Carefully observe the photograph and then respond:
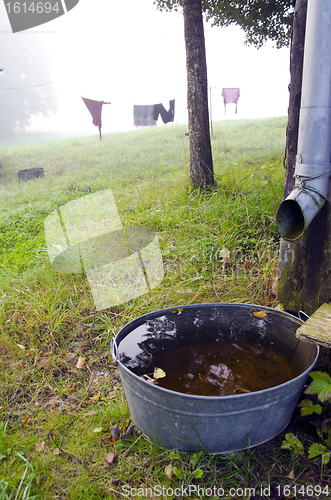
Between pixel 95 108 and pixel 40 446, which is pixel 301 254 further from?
pixel 95 108

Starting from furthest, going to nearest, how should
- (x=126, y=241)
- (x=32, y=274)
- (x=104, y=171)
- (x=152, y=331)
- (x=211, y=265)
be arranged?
1. (x=104, y=171)
2. (x=126, y=241)
3. (x=32, y=274)
4. (x=211, y=265)
5. (x=152, y=331)

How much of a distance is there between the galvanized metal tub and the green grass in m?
0.13

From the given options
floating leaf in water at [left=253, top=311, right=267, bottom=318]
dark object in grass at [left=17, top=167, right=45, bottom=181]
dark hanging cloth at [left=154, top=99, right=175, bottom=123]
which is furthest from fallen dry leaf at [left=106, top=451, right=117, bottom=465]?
dark hanging cloth at [left=154, top=99, right=175, bottom=123]

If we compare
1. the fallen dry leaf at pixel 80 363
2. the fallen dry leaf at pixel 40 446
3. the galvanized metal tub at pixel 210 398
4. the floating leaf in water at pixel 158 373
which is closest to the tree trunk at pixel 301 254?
the galvanized metal tub at pixel 210 398

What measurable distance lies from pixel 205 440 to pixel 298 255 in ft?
3.58

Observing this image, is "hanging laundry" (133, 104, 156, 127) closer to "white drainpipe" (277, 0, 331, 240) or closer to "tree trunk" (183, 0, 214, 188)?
"tree trunk" (183, 0, 214, 188)

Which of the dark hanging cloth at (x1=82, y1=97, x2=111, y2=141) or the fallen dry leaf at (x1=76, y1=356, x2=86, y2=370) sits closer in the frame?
the fallen dry leaf at (x1=76, y1=356, x2=86, y2=370)

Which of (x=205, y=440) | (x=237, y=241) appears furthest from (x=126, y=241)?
(x=205, y=440)

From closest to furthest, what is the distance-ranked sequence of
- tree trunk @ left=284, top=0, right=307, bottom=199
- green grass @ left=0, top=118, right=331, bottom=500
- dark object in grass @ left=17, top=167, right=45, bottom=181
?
green grass @ left=0, top=118, right=331, bottom=500, tree trunk @ left=284, top=0, right=307, bottom=199, dark object in grass @ left=17, top=167, right=45, bottom=181

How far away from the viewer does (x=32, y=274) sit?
2.83 meters

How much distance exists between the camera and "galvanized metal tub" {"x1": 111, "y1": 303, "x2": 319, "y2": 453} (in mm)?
1126

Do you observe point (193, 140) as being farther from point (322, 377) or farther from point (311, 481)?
point (311, 481)

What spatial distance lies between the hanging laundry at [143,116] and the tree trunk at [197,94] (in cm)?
836

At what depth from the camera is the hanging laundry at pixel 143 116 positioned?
1165 centimetres
